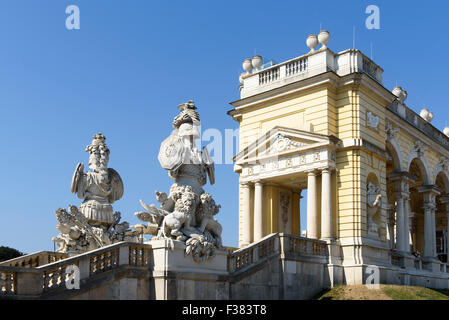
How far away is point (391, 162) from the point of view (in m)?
27.7

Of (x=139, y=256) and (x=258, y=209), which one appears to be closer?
(x=139, y=256)

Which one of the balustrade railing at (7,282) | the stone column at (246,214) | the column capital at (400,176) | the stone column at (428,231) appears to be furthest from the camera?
the stone column at (428,231)

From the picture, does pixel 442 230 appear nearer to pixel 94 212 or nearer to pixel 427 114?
pixel 427 114

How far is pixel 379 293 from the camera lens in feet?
59.2

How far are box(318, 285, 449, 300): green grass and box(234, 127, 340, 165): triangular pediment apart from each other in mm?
5941

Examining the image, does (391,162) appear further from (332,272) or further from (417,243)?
(417,243)

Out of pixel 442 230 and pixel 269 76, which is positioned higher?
pixel 269 76

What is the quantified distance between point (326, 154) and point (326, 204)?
2011mm

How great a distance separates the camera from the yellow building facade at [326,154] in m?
22.2

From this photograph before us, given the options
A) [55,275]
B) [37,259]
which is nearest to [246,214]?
[37,259]

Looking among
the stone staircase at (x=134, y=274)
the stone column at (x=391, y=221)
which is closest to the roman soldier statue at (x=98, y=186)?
the stone staircase at (x=134, y=274)

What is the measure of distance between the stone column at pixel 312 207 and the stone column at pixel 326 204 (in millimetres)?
404

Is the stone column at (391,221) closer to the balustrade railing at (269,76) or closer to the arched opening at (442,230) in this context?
the arched opening at (442,230)
